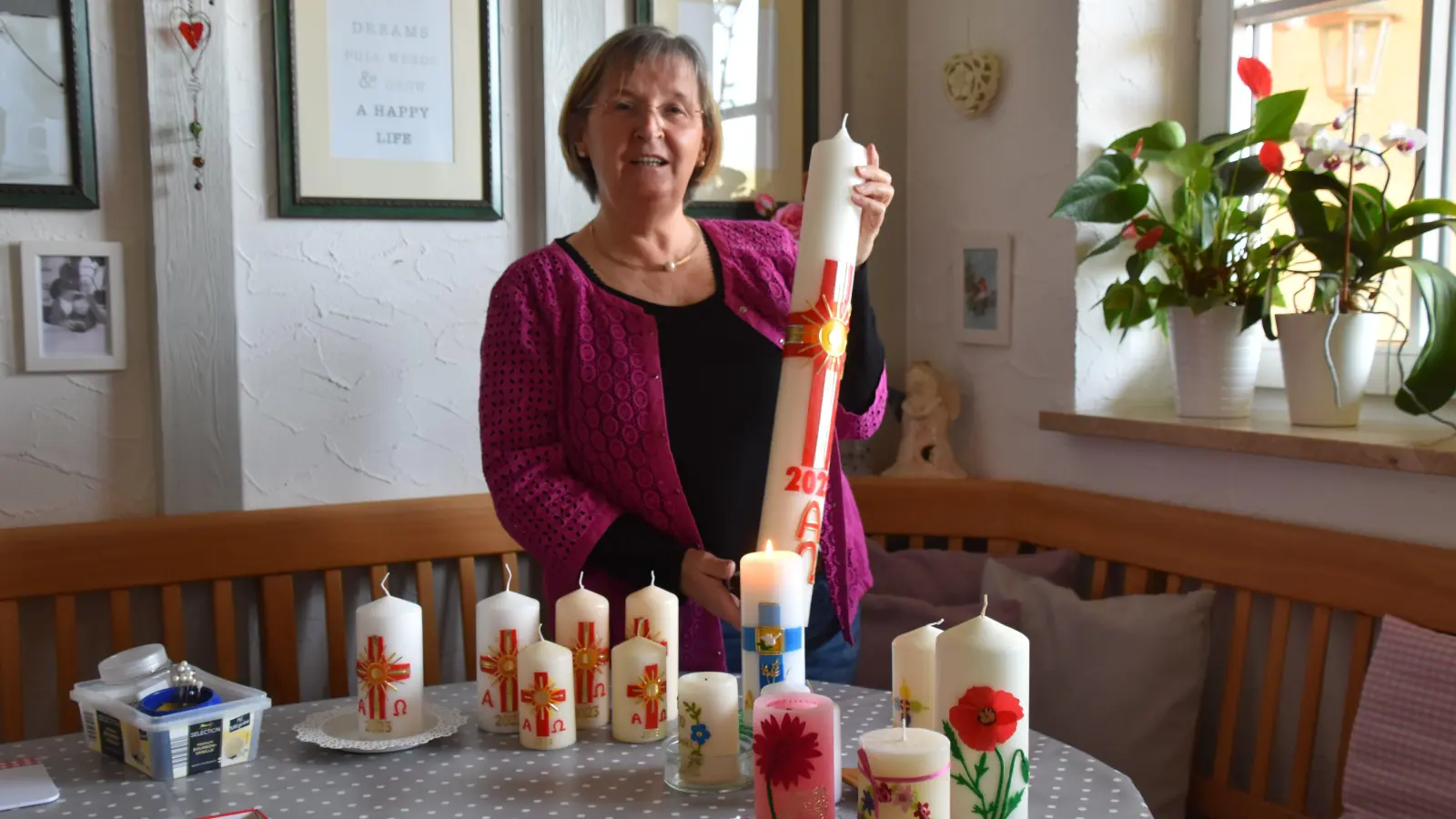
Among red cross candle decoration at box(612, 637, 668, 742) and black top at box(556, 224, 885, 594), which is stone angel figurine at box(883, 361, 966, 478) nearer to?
black top at box(556, 224, 885, 594)

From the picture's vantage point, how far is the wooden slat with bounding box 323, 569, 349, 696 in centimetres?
223

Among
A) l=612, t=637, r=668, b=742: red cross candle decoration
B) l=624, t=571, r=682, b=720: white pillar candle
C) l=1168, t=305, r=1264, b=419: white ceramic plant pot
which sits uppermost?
l=1168, t=305, r=1264, b=419: white ceramic plant pot

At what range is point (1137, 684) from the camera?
2025 millimetres

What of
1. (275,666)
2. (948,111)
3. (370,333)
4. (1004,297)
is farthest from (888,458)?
(275,666)

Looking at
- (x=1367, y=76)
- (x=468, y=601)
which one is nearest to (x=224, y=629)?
(x=468, y=601)

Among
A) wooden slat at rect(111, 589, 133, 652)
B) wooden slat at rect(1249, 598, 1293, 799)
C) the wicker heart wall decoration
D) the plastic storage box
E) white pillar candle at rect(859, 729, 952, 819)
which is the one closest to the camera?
white pillar candle at rect(859, 729, 952, 819)

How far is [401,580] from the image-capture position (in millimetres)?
2332

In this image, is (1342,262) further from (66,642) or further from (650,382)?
(66,642)

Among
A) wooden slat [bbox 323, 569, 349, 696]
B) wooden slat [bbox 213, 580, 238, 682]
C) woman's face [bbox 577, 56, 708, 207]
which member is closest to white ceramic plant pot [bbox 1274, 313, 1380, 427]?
woman's face [bbox 577, 56, 708, 207]

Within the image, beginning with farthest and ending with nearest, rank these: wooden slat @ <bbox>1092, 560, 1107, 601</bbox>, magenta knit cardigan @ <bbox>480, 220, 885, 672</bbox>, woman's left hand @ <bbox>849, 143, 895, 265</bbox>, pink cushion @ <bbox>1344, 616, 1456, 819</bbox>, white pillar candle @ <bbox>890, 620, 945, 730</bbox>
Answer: wooden slat @ <bbox>1092, 560, 1107, 601</bbox> → magenta knit cardigan @ <bbox>480, 220, 885, 672</bbox> → pink cushion @ <bbox>1344, 616, 1456, 819</bbox> → woman's left hand @ <bbox>849, 143, 895, 265</bbox> → white pillar candle @ <bbox>890, 620, 945, 730</bbox>

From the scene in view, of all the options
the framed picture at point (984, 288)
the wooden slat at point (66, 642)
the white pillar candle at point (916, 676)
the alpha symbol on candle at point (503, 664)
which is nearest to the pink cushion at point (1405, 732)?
the white pillar candle at point (916, 676)

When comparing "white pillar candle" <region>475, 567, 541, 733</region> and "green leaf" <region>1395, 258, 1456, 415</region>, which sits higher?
"green leaf" <region>1395, 258, 1456, 415</region>

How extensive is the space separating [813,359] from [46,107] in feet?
4.46

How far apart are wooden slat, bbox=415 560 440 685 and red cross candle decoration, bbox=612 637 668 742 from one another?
925 millimetres
